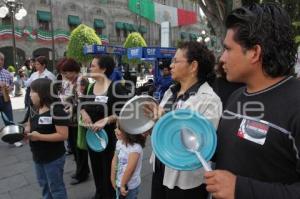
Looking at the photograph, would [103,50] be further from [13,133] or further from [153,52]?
[13,133]

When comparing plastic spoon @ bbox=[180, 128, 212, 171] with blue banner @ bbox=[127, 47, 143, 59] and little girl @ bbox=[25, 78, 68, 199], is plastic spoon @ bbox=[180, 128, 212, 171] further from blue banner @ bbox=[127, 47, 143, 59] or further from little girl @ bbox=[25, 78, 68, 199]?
blue banner @ bbox=[127, 47, 143, 59]

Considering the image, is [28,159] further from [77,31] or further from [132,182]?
[77,31]

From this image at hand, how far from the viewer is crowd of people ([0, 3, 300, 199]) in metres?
1.21

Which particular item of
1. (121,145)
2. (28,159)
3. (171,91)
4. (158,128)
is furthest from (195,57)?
(28,159)

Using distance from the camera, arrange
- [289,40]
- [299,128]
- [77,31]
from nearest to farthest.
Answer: [299,128]
[289,40]
[77,31]

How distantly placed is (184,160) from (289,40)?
638 millimetres

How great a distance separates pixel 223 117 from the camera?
1.55 meters

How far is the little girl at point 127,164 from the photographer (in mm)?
3001

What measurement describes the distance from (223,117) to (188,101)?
556 mm

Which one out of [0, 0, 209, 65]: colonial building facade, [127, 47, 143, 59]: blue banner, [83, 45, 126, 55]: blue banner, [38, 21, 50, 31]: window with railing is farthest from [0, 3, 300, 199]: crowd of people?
[38, 21, 50, 31]: window with railing

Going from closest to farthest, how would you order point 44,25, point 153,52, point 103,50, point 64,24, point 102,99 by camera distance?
point 102,99 → point 153,52 → point 103,50 → point 44,25 → point 64,24

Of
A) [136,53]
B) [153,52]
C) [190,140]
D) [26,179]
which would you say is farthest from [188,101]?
[136,53]

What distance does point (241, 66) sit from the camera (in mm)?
1358

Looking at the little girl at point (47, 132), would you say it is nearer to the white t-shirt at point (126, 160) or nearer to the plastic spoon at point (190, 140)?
the white t-shirt at point (126, 160)
